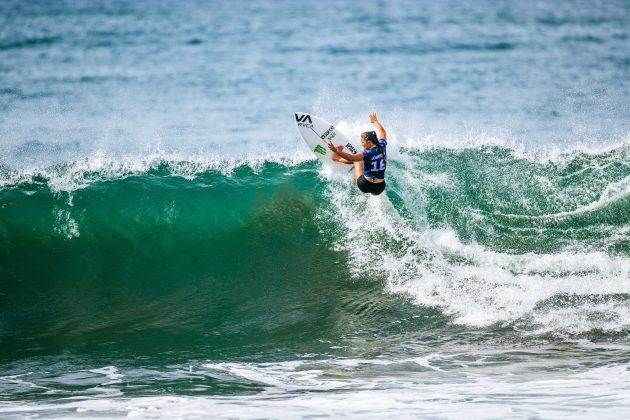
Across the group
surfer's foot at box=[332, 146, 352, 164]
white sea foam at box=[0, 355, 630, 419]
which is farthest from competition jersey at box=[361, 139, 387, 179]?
white sea foam at box=[0, 355, 630, 419]

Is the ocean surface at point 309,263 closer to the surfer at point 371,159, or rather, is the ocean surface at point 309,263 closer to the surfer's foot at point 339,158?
the surfer's foot at point 339,158

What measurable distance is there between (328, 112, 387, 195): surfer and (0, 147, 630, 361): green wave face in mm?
845

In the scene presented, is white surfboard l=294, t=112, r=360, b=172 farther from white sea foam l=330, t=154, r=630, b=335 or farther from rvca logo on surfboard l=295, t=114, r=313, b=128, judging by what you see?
white sea foam l=330, t=154, r=630, b=335

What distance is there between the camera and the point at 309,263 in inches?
481

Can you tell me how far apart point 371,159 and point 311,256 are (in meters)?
1.92

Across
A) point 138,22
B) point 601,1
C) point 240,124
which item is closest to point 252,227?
point 240,124

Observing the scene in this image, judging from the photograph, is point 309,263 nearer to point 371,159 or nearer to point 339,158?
point 339,158

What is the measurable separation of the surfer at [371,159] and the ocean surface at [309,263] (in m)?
0.85

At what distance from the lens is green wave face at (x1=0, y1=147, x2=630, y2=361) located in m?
10.5

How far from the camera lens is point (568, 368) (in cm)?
898

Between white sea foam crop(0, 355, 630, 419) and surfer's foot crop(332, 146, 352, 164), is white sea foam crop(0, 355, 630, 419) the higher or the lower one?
the lower one

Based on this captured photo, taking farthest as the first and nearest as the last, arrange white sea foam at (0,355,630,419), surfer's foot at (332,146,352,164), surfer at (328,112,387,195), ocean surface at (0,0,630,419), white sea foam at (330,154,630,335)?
surfer's foot at (332,146,352,164) < surfer at (328,112,387,195) < white sea foam at (330,154,630,335) < ocean surface at (0,0,630,419) < white sea foam at (0,355,630,419)

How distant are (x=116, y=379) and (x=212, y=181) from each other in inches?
210

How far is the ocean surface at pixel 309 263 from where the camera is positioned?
8.80 meters
